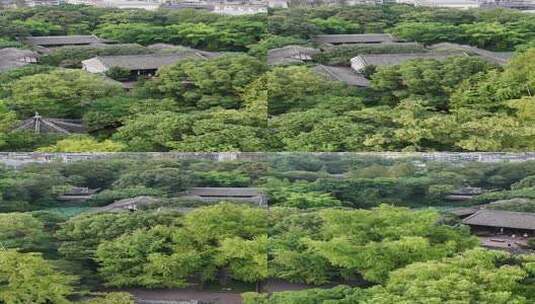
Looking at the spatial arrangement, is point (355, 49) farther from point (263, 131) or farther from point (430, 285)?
point (430, 285)

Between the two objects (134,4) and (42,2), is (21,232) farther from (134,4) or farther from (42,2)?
(134,4)

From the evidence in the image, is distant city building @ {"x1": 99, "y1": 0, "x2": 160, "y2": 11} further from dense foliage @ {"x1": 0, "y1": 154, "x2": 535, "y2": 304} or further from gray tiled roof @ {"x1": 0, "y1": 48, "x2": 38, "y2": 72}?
dense foliage @ {"x1": 0, "y1": 154, "x2": 535, "y2": 304}

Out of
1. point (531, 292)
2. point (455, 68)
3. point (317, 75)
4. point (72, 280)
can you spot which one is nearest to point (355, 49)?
point (317, 75)

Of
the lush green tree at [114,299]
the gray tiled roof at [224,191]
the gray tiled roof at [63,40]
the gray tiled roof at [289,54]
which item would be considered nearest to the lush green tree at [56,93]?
the gray tiled roof at [63,40]

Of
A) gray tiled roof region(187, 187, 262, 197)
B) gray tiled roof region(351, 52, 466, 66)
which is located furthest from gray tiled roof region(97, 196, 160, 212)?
gray tiled roof region(351, 52, 466, 66)

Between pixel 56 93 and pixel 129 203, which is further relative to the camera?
pixel 129 203

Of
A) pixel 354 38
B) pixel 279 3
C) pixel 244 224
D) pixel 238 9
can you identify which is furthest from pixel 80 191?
pixel 354 38
